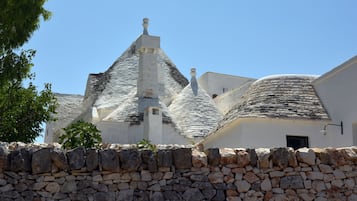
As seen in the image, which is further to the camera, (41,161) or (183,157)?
(183,157)

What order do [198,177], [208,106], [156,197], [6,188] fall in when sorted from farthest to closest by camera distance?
[208,106] < [198,177] < [156,197] < [6,188]

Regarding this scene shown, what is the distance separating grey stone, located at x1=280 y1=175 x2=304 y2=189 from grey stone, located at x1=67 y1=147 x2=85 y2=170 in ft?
10.6

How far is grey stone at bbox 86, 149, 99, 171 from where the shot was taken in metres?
7.85

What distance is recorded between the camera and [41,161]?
25.3 ft

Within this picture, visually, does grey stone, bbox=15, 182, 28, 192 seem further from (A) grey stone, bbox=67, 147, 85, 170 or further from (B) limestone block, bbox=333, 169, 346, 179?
(B) limestone block, bbox=333, 169, 346, 179

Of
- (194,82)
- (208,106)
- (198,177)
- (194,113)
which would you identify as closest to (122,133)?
(194,113)

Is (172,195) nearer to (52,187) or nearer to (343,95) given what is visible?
(52,187)

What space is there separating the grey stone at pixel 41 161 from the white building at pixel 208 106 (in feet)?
29.8

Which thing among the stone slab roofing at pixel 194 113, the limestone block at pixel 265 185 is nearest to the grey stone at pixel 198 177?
the limestone block at pixel 265 185

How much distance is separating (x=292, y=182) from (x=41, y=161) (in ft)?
13.1

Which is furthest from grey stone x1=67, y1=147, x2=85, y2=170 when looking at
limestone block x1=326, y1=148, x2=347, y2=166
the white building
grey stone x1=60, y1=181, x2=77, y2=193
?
the white building

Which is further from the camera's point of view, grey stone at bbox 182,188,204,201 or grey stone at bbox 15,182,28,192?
grey stone at bbox 182,188,204,201

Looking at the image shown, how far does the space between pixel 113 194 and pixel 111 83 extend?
23220 millimetres

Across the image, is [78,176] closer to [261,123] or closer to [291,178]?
[291,178]
